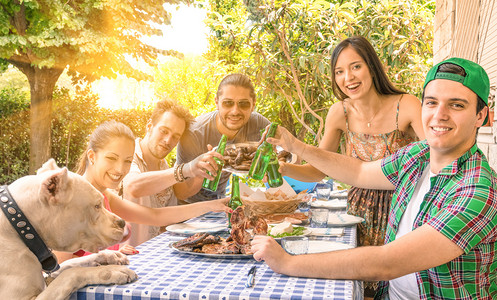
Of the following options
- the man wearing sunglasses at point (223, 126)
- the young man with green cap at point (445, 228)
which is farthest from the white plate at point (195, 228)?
the man wearing sunglasses at point (223, 126)

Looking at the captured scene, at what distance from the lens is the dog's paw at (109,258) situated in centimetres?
172

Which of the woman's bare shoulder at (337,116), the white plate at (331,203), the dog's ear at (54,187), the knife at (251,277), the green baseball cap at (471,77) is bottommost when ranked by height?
the knife at (251,277)

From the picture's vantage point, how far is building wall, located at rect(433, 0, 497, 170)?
135 inches

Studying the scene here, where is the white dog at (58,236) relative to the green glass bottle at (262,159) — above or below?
below

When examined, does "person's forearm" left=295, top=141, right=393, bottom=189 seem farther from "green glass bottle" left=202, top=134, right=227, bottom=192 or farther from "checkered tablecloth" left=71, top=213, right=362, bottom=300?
"checkered tablecloth" left=71, top=213, right=362, bottom=300

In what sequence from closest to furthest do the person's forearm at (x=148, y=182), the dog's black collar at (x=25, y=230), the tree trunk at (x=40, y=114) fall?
1. the dog's black collar at (x=25, y=230)
2. the person's forearm at (x=148, y=182)
3. the tree trunk at (x=40, y=114)

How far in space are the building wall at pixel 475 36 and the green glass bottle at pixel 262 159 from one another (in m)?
1.77

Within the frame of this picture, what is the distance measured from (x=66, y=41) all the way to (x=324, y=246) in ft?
30.4

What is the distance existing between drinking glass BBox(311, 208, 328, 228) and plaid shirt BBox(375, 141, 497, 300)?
67 centimetres

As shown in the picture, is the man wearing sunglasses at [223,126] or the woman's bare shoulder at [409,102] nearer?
the woman's bare shoulder at [409,102]

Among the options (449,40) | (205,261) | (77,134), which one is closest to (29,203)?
(205,261)

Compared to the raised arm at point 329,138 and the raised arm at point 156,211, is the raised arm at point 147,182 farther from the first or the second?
the raised arm at point 329,138

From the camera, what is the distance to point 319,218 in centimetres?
238

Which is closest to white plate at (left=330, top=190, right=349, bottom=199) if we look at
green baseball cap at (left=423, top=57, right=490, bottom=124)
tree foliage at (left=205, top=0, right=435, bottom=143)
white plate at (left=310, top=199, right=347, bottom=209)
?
white plate at (left=310, top=199, right=347, bottom=209)
